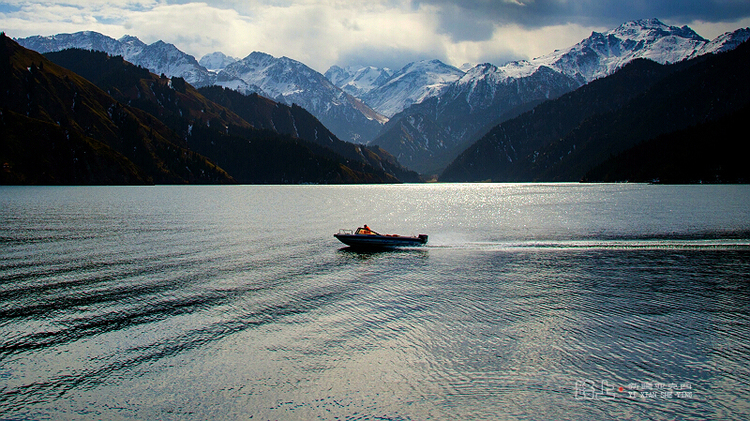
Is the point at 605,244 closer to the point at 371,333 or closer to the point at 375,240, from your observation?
the point at 375,240

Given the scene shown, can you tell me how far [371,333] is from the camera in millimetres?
31938

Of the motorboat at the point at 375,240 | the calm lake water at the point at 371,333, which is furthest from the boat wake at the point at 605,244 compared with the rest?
the motorboat at the point at 375,240

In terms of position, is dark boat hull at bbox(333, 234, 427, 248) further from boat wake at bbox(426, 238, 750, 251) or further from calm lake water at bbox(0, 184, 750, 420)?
calm lake water at bbox(0, 184, 750, 420)

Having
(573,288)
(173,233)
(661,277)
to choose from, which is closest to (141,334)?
(573,288)

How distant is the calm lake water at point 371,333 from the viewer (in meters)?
22.4

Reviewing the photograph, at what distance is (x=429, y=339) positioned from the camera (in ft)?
101

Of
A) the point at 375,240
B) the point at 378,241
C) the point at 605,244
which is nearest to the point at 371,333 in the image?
the point at 375,240

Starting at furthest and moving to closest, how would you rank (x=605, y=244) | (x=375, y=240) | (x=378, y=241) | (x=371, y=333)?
1. (x=605, y=244)
2. (x=378, y=241)
3. (x=375, y=240)
4. (x=371, y=333)

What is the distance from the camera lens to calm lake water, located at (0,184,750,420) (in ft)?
73.6

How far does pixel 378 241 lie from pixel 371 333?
128 ft

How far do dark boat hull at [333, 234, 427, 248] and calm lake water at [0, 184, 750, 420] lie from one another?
4.22 meters

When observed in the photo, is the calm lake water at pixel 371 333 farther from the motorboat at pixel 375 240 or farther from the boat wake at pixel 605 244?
the motorboat at pixel 375 240

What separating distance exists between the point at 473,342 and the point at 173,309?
2340 cm

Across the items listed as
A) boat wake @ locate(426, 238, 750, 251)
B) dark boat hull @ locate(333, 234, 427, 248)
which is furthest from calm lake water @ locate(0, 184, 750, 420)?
dark boat hull @ locate(333, 234, 427, 248)
